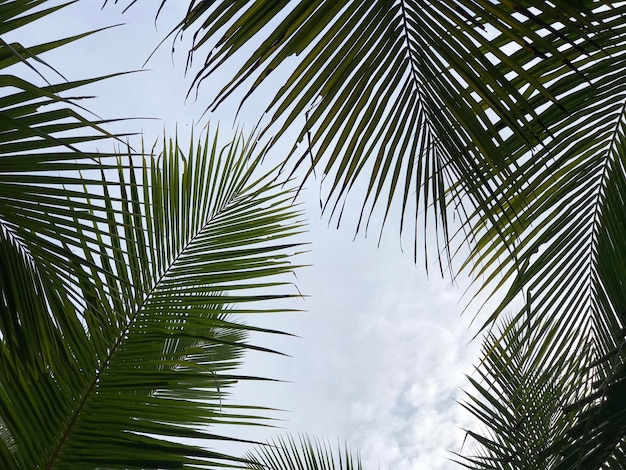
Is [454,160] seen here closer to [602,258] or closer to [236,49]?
[236,49]

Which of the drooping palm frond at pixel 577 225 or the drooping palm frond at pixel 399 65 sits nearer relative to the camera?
the drooping palm frond at pixel 399 65

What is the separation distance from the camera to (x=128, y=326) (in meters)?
1.70

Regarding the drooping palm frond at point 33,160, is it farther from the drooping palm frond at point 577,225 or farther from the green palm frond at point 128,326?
the drooping palm frond at point 577,225

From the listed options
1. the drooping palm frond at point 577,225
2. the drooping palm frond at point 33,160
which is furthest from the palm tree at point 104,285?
the drooping palm frond at point 577,225

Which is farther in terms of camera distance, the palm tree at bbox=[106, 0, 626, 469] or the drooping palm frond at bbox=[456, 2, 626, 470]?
the drooping palm frond at bbox=[456, 2, 626, 470]

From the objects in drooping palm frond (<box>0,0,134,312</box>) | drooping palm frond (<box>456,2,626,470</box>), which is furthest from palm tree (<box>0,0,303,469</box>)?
drooping palm frond (<box>456,2,626,470</box>)

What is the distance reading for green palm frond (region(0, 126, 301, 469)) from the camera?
49.8 inches

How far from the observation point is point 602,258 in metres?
1.68

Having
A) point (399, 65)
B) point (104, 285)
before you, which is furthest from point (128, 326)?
point (399, 65)

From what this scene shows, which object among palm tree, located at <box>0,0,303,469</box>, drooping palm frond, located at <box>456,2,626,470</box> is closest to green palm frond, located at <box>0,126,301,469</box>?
palm tree, located at <box>0,0,303,469</box>

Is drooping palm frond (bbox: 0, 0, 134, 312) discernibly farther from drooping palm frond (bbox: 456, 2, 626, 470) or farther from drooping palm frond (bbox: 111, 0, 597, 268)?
drooping palm frond (bbox: 456, 2, 626, 470)

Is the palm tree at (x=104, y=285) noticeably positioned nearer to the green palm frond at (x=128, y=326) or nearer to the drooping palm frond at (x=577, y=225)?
the green palm frond at (x=128, y=326)

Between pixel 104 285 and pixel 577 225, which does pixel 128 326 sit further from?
pixel 577 225

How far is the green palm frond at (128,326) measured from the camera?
4.15 ft
